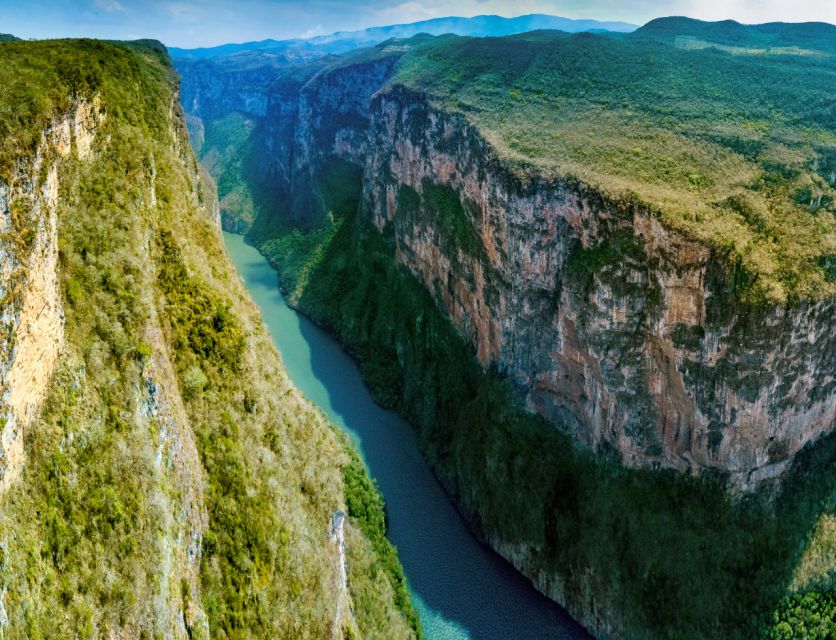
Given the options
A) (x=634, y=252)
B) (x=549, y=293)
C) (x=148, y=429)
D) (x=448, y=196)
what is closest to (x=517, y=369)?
(x=549, y=293)

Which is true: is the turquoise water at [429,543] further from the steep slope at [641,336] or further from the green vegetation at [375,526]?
the green vegetation at [375,526]

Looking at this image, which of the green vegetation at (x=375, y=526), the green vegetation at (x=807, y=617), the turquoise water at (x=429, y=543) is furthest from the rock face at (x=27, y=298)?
the green vegetation at (x=807, y=617)

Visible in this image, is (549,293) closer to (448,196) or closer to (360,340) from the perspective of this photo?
(448,196)

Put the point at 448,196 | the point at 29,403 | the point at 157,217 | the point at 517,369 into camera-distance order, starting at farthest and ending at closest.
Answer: the point at 448,196 → the point at 517,369 → the point at 157,217 → the point at 29,403

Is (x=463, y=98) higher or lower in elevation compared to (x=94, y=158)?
higher

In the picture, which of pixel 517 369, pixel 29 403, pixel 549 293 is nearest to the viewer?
pixel 29 403

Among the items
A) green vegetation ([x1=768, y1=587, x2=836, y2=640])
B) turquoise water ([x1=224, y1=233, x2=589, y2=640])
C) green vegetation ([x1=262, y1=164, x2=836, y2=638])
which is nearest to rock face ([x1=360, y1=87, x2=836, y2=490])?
green vegetation ([x1=262, y1=164, x2=836, y2=638])

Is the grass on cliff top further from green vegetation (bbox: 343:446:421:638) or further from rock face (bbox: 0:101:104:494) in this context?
rock face (bbox: 0:101:104:494)
